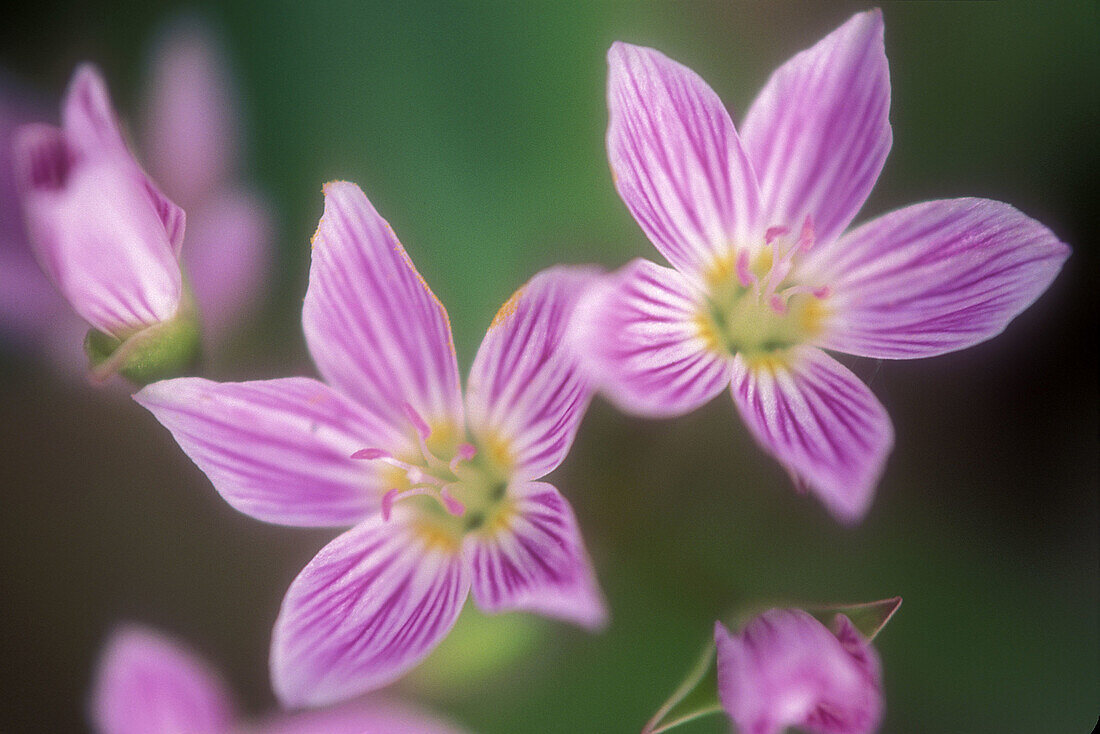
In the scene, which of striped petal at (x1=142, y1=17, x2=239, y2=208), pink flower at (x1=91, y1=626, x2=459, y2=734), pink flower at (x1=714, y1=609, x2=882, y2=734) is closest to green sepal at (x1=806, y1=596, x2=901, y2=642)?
pink flower at (x1=714, y1=609, x2=882, y2=734)

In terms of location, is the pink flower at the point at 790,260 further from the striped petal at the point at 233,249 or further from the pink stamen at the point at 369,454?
the striped petal at the point at 233,249

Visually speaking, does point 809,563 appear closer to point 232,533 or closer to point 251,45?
point 232,533

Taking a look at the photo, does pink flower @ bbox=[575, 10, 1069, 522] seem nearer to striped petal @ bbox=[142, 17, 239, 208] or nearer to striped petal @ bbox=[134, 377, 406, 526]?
striped petal @ bbox=[134, 377, 406, 526]

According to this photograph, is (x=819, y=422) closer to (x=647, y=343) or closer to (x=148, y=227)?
(x=647, y=343)

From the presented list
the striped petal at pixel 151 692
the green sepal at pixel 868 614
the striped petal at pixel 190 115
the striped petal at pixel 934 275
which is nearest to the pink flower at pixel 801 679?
the green sepal at pixel 868 614

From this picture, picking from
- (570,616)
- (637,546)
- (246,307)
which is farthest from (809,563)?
(246,307)

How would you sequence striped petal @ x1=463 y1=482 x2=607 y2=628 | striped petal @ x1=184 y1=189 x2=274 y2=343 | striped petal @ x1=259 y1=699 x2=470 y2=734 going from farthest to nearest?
striped petal @ x1=184 y1=189 x2=274 y2=343 < striped petal @ x1=259 y1=699 x2=470 y2=734 < striped petal @ x1=463 y1=482 x2=607 y2=628
